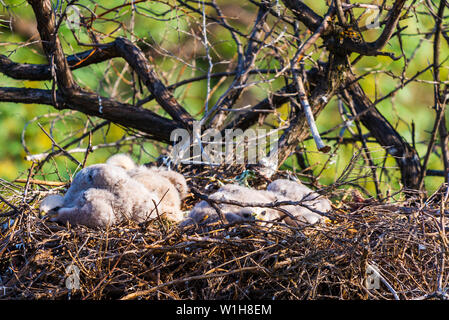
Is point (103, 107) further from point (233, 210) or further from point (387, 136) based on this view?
point (387, 136)

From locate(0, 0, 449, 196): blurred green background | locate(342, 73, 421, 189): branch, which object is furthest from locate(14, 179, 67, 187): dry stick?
locate(342, 73, 421, 189): branch

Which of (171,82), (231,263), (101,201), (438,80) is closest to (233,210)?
(231,263)

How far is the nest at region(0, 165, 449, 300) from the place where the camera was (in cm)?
215

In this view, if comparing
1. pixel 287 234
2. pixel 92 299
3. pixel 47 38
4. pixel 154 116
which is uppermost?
pixel 47 38

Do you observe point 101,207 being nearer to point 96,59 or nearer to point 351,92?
point 96,59

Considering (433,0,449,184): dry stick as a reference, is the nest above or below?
below

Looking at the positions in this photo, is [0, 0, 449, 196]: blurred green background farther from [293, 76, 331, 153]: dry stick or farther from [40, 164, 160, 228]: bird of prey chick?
[40, 164, 160, 228]: bird of prey chick

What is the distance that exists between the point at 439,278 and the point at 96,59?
289 centimetres

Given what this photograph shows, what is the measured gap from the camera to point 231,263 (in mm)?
2271

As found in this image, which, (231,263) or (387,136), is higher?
(387,136)

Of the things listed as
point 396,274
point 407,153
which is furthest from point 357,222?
point 407,153

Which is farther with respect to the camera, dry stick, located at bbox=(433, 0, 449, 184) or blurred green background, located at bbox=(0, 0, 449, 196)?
blurred green background, located at bbox=(0, 0, 449, 196)

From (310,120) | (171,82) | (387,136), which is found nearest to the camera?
(310,120)

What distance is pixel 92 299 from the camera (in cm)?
212
